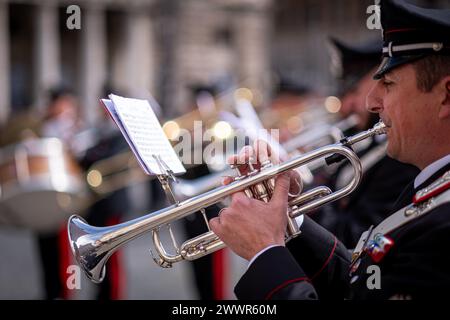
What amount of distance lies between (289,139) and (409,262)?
3.33 meters

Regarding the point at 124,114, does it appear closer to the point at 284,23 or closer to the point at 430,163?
the point at 430,163

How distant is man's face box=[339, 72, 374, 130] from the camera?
149 inches

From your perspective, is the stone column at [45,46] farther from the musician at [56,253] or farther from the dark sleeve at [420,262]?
the dark sleeve at [420,262]

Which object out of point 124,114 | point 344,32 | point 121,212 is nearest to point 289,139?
point 121,212

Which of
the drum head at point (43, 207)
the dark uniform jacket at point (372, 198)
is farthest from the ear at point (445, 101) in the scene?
the drum head at point (43, 207)

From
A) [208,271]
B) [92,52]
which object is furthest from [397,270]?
[92,52]

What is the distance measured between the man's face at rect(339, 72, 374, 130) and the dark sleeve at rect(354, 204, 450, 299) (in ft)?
7.04

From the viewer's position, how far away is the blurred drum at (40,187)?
17.8 feet

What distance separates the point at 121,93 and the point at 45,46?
60.9 ft

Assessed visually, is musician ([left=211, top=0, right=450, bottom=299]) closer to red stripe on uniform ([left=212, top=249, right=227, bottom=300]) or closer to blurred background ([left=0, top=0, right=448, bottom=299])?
blurred background ([left=0, top=0, right=448, bottom=299])

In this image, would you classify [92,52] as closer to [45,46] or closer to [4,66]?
[45,46]

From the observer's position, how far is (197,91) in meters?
7.09

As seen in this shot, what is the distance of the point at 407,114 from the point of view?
1666mm

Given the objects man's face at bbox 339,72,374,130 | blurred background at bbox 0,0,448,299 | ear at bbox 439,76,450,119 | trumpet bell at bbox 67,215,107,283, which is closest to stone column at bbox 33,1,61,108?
blurred background at bbox 0,0,448,299
